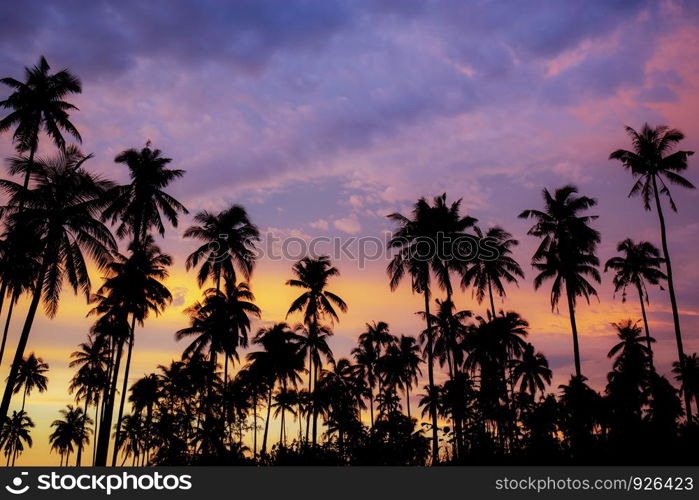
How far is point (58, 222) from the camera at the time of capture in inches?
1010

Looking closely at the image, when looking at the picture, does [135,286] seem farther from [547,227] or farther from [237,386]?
[547,227]

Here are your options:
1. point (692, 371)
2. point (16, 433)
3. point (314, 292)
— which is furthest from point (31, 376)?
point (692, 371)

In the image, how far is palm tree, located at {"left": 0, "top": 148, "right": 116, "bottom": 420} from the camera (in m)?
25.4

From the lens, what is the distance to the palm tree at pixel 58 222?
25.4 meters

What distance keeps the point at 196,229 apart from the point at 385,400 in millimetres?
37428

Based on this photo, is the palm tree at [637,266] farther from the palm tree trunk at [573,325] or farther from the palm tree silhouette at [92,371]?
the palm tree silhouette at [92,371]

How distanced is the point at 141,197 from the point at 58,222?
7297 millimetres

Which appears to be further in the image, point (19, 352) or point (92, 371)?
point (92, 371)

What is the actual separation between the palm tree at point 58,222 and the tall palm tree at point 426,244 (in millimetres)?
21394

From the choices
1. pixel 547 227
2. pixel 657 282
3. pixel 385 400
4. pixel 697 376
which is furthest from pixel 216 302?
pixel 697 376

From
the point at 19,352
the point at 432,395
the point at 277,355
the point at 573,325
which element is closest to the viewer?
the point at 19,352

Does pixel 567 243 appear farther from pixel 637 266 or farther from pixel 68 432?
pixel 68 432

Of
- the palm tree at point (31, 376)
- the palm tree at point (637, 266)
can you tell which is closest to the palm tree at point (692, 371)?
the palm tree at point (637, 266)

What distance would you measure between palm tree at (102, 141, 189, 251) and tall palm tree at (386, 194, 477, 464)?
1757 centimetres
